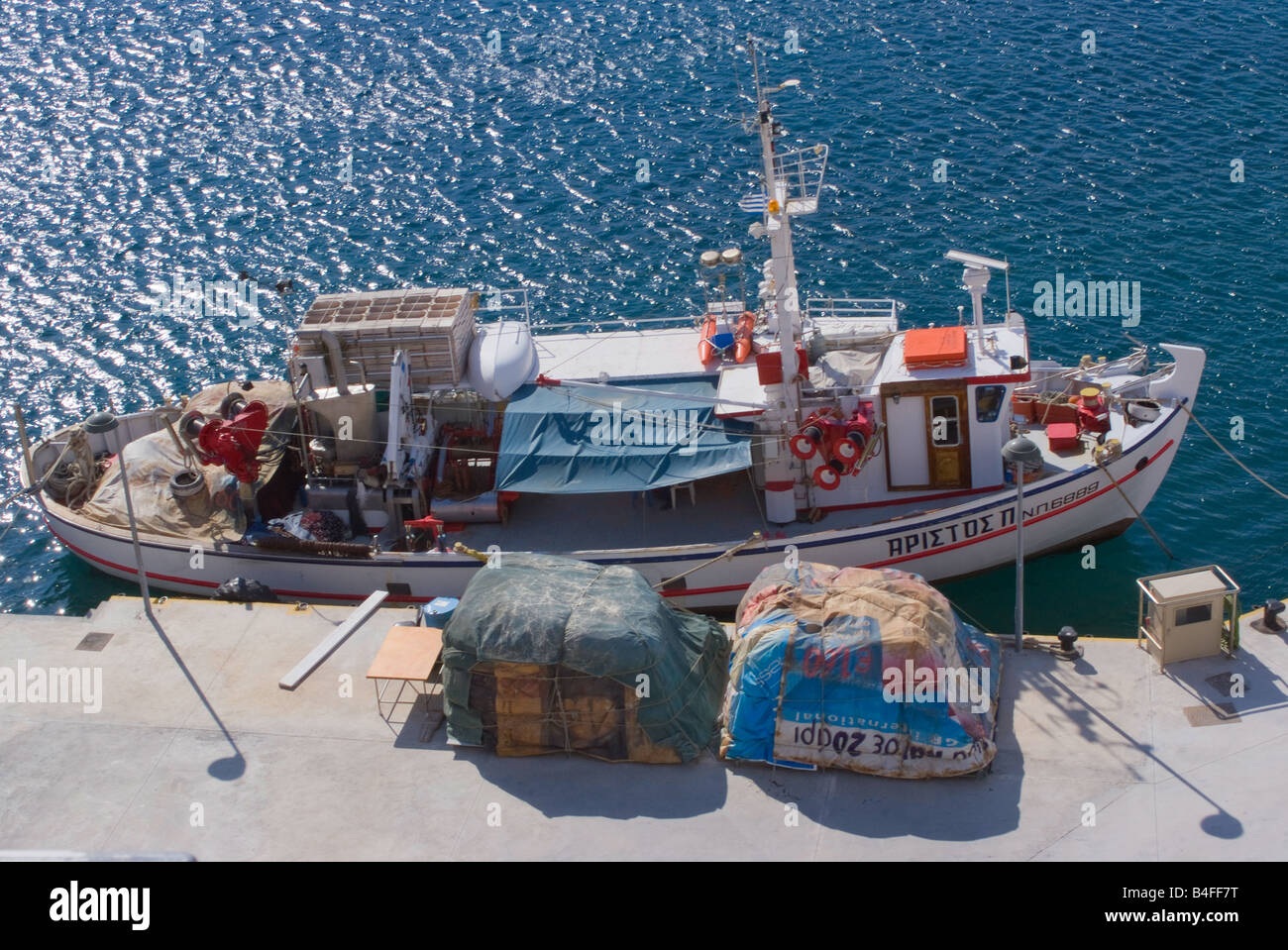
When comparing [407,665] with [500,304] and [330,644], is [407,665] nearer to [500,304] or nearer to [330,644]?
[330,644]

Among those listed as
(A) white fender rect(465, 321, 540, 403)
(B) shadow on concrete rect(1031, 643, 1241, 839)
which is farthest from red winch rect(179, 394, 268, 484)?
(B) shadow on concrete rect(1031, 643, 1241, 839)

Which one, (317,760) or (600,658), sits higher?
(600,658)

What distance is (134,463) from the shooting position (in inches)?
1236

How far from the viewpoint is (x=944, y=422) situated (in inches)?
1131

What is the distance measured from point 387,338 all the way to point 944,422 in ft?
41.5

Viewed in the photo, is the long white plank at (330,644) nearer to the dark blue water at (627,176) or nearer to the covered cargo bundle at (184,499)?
the covered cargo bundle at (184,499)

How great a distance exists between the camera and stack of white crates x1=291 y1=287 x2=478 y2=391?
98.1 feet

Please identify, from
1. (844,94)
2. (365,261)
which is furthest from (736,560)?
(844,94)

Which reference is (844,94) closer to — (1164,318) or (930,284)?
(930,284)

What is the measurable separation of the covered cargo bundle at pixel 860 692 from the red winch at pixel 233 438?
13187mm

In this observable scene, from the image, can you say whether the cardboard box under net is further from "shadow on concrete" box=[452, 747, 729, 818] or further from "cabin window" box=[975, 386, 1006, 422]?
"cabin window" box=[975, 386, 1006, 422]

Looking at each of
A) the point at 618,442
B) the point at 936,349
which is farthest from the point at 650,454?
the point at 936,349
